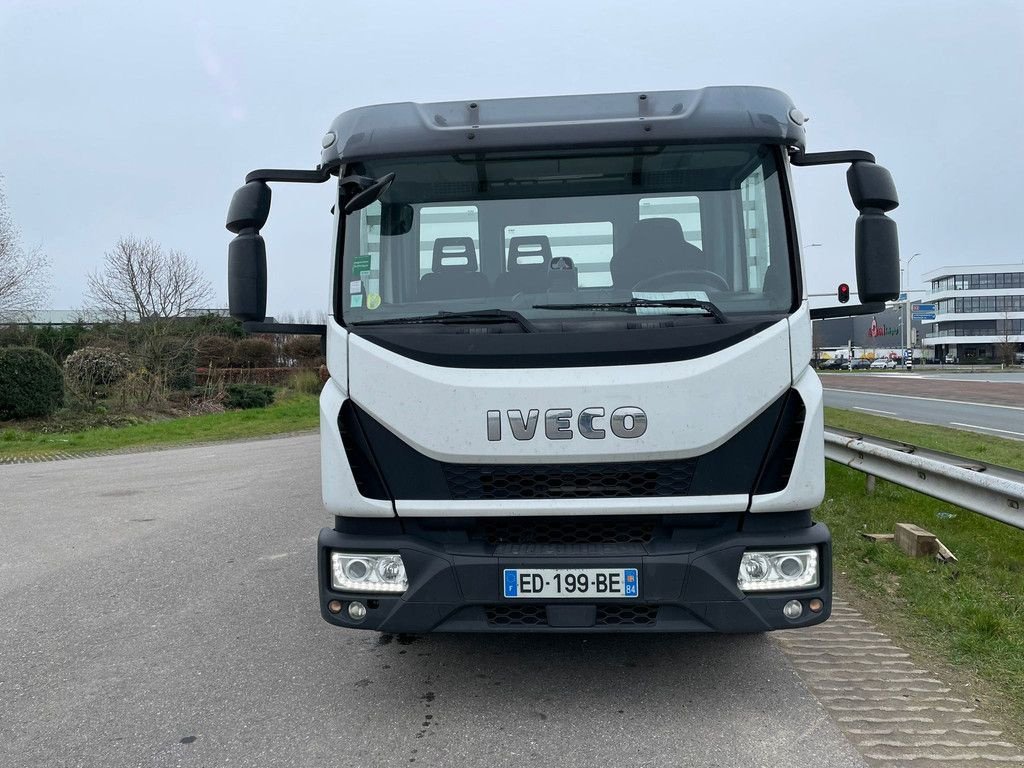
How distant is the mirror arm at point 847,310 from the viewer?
11.9 ft

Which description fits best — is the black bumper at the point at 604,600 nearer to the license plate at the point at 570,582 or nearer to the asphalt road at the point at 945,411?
the license plate at the point at 570,582

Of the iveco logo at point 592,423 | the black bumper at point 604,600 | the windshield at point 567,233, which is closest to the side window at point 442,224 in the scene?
the windshield at point 567,233

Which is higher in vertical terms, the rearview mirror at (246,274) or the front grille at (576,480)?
Answer: the rearview mirror at (246,274)

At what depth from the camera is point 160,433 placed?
63.3ft

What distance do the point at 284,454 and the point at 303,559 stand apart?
912 cm

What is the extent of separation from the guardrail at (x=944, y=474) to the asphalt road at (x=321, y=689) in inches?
72.8

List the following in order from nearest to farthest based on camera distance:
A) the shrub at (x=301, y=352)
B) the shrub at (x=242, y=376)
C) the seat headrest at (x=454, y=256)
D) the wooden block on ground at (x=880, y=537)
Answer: the seat headrest at (x=454, y=256)
the wooden block on ground at (x=880, y=537)
the shrub at (x=242, y=376)
the shrub at (x=301, y=352)

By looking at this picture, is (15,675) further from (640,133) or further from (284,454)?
(284,454)

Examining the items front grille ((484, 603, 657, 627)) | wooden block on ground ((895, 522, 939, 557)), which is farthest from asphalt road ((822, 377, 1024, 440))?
front grille ((484, 603, 657, 627))

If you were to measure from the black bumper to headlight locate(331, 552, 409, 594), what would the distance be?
0.04 metres

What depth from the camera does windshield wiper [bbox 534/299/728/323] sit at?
3.39m

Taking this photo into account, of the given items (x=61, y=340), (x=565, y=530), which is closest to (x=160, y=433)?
(x=61, y=340)

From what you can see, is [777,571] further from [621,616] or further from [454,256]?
[454,256]

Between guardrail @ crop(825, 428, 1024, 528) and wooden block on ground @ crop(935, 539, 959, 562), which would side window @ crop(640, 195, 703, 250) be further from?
wooden block on ground @ crop(935, 539, 959, 562)
